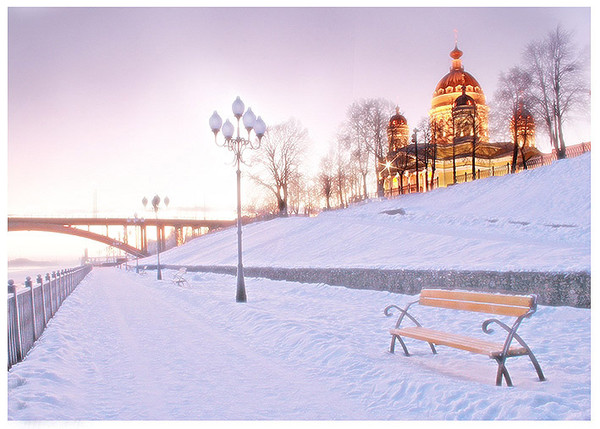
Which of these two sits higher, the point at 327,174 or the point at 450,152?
the point at 450,152

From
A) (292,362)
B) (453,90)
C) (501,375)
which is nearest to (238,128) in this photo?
(292,362)

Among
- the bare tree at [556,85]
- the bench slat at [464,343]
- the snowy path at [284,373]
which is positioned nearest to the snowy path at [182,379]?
the snowy path at [284,373]

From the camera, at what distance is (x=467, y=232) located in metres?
18.8

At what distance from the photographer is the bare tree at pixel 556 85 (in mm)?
24719

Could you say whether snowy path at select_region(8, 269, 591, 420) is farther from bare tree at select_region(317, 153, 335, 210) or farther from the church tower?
the church tower

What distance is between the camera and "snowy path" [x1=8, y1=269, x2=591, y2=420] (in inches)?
165

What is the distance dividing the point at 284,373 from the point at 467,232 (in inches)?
588

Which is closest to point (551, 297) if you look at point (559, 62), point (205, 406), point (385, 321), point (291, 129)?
point (385, 321)

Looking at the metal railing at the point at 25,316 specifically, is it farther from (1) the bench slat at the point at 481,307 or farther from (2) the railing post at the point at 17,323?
(1) the bench slat at the point at 481,307

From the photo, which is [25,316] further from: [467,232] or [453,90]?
[453,90]

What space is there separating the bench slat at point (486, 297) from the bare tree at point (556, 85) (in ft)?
67.9

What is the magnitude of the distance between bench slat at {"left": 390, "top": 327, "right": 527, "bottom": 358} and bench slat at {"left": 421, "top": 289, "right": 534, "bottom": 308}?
430 millimetres

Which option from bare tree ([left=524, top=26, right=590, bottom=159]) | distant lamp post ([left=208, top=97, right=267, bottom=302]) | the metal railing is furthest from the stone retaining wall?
bare tree ([left=524, top=26, right=590, bottom=159])

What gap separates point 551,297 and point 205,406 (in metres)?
6.63
